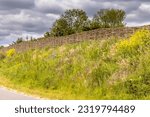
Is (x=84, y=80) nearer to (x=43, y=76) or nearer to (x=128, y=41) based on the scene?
(x=128, y=41)

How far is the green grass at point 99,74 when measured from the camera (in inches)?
706

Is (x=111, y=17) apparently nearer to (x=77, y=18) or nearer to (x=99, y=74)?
(x=77, y=18)

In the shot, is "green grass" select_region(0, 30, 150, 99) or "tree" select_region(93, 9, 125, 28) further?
"tree" select_region(93, 9, 125, 28)

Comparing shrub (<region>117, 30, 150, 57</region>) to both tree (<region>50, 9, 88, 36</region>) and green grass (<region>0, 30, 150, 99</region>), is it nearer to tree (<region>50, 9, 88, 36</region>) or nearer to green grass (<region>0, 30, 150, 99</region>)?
green grass (<region>0, 30, 150, 99</region>)

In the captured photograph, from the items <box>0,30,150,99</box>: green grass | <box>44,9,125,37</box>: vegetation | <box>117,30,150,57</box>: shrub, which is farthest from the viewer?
<box>44,9,125,37</box>: vegetation

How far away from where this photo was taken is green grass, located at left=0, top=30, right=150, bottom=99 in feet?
58.9

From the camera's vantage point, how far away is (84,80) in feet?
69.2

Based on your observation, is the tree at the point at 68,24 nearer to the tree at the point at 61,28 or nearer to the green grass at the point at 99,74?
the tree at the point at 61,28

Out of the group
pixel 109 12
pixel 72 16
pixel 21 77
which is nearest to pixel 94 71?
pixel 21 77

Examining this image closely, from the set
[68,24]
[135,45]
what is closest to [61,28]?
[68,24]

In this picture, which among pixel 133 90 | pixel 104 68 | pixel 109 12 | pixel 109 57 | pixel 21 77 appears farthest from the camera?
pixel 109 12

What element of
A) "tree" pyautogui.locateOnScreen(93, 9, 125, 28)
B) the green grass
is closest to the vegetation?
"tree" pyautogui.locateOnScreen(93, 9, 125, 28)

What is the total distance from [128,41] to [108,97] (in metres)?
5.16

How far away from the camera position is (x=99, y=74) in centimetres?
2042
